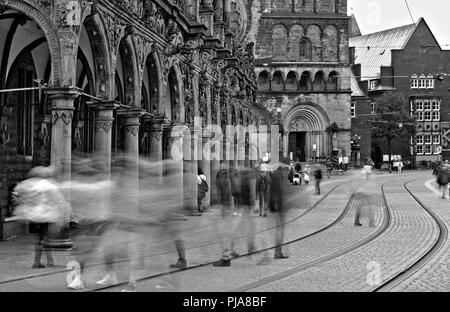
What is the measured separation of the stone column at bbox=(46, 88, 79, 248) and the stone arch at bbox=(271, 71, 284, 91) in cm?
5767

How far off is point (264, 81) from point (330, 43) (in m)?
6.85

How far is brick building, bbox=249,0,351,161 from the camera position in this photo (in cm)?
7169

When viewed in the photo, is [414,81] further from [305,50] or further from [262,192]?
[262,192]

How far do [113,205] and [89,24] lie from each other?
323 inches

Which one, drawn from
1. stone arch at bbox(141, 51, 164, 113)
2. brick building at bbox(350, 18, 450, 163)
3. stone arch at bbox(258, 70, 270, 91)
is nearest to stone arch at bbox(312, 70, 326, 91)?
stone arch at bbox(258, 70, 270, 91)

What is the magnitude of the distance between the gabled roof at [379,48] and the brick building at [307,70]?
61.3 ft

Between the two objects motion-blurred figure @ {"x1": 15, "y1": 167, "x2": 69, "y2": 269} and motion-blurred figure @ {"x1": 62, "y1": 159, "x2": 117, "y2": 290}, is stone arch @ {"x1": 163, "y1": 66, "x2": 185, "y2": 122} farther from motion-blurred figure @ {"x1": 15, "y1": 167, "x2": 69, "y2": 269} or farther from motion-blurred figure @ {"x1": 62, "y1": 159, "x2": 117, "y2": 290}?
motion-blurred figure @ {"x1": 15, "y1": 167, "x2": 69, "y2": 269}

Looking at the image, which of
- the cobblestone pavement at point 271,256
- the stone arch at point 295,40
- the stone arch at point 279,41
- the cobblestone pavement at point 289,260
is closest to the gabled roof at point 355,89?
the stone arch at point 295,40

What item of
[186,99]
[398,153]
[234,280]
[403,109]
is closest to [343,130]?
[403,109]

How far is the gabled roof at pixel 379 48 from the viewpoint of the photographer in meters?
92.4

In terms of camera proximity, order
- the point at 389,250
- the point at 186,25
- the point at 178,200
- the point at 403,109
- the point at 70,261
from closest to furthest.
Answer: the point at 178,200, the point at 70,261, the point at 389,250, the point at 186,25, the point at 403,109

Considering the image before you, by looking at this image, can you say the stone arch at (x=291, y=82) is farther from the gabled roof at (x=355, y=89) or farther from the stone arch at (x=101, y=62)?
the stone arch at (x=101, y=62)

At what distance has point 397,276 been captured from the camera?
1182 centimetres

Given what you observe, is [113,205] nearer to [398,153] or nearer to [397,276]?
[397,276]
